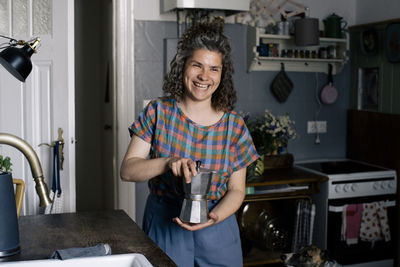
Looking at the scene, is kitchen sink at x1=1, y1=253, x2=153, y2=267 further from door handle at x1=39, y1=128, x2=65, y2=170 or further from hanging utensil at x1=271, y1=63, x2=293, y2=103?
hanging utensil at x1=271, y1=63, x2=293, y2=103

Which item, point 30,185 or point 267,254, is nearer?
point 30,185

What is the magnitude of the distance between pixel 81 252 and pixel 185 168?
1.38 feet

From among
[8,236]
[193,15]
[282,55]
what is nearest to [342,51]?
[282,55]

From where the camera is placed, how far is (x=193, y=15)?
342 centimetres

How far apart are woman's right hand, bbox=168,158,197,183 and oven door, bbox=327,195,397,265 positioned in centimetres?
198

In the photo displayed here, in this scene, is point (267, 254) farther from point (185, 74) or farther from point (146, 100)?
point (185, 74)

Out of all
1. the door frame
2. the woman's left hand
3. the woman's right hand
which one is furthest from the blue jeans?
the door frame

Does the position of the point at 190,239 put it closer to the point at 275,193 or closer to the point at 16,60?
the point at 16,60

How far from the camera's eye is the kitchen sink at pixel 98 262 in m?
1.29

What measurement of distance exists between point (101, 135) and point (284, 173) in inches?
85.2

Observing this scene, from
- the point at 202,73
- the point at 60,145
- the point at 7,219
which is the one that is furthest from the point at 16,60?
the point at 60,145

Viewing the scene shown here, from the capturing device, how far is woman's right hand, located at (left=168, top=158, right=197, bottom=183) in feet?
5.18

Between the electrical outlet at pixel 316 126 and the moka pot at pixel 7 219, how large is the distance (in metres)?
2.88

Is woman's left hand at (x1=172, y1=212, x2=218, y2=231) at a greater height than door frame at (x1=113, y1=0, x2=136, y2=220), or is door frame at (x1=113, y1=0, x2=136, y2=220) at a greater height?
door frame at (x1=113, y1=0, x2=136, y2=220)
